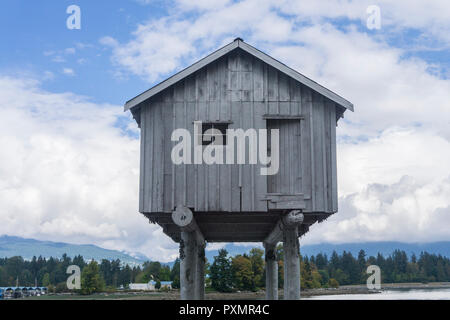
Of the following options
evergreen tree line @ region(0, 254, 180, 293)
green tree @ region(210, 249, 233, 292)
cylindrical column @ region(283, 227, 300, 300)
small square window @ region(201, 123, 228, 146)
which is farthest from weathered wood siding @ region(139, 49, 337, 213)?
evergreen tree line @ region(0, 254, 180, 293)

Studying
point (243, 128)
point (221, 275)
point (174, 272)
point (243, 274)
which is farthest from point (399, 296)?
point (243, 128)

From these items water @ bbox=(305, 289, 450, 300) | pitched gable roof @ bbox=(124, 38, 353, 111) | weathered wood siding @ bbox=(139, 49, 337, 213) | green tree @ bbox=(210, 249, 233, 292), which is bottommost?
water @ bbox=(305, 289, 450, 300)

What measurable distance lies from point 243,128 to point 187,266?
491cm

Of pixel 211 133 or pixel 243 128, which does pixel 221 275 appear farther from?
pixel 243 128

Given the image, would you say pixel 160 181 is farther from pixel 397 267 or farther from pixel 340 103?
pixel 397 267

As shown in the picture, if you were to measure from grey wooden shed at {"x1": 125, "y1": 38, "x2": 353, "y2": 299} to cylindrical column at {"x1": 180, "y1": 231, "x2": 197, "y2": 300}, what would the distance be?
0.08 metres

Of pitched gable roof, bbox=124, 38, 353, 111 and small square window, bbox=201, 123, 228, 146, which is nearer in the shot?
pitched gable roof, bbox=124, 38, 353, 111

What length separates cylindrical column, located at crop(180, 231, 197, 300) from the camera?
18359 millimetres

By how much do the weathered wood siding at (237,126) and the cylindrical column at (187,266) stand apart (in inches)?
79.5

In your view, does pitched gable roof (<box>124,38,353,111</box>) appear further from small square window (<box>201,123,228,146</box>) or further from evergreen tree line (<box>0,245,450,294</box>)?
evergreen tree line (<box>0,245,450,294</box>)
